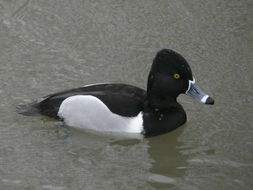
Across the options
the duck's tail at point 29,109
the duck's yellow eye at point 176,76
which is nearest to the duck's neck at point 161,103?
the duck's yellow eye at point 176,76

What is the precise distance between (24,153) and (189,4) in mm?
4479

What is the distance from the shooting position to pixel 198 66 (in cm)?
838

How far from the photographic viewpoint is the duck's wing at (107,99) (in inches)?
274

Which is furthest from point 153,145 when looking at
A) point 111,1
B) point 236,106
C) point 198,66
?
point 111,1

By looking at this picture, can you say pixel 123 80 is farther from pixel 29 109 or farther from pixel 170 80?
pixel 29 109

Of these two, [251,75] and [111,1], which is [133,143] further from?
[111,1]

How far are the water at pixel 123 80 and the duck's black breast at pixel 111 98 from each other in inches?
8.2

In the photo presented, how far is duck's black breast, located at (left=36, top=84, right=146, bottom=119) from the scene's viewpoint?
696cm

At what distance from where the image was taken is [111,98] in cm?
697

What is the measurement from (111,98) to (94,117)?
0.31m

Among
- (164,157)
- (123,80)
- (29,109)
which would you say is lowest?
(164,157)

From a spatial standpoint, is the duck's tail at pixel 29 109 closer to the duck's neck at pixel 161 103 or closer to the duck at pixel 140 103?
the duck at pixel 140 103

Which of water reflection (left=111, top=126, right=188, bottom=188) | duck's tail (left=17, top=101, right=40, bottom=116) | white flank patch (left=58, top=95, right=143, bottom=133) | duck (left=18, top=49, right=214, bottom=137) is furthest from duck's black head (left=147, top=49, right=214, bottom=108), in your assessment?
duck's tail (left=17, top=101, right=40, bottom=116)

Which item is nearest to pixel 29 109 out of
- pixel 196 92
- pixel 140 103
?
pixel 140 103
